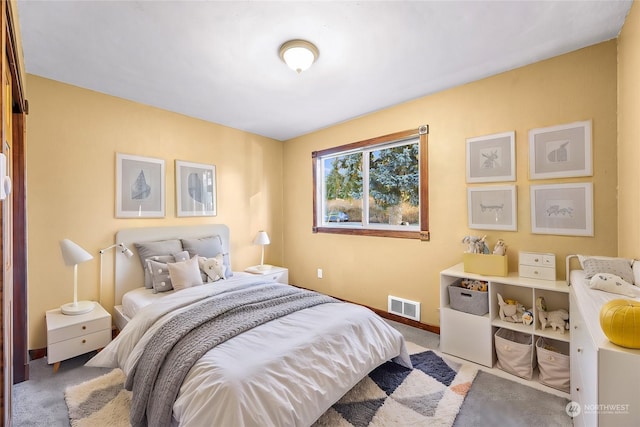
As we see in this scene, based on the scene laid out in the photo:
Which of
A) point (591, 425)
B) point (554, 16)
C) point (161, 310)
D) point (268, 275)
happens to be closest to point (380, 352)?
point (591, 425)

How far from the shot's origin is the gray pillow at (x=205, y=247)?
319 cm

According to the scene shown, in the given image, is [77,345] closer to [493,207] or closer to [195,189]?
[195,189]

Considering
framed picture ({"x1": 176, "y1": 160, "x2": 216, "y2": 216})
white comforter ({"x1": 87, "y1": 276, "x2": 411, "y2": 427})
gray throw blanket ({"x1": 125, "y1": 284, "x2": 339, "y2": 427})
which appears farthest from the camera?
framed picture ({"x1": 176, "y1": 160, "x2": 216, "y2": 216})

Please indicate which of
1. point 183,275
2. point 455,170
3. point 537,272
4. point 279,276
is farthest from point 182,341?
point 455,170

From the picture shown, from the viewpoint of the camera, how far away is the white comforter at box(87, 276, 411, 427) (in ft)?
4.21

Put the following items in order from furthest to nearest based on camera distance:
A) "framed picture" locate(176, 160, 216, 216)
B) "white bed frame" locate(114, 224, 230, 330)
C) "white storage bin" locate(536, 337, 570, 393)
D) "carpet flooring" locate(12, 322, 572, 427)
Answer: "framed picture" locate(176, 160, 216, 216), "white bed frame" locate(114, 224, 230, 330), "white storage bin" locate(536, 337, 570, 393), "carpet flooring" locate(12, 322, 572, 427)

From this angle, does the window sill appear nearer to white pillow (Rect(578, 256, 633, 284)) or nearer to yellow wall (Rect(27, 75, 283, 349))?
white pillow (Rect(578, 256, 633, 284))

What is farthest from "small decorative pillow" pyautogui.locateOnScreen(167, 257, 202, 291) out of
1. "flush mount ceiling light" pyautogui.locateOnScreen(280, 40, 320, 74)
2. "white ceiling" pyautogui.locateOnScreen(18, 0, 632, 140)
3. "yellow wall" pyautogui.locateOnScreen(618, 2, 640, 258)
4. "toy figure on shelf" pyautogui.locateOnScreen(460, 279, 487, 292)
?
"yellow wall" pyautogui.locateOnScreen(618, 2, 640, 258)

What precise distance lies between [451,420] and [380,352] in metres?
0.54

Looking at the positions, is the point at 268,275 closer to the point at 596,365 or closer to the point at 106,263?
the point at 106,263

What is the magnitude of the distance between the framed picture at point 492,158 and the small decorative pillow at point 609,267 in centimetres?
86

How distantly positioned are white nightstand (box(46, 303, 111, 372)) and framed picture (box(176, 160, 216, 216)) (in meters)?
1.36

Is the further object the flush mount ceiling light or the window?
the window

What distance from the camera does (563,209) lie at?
7.18 ft
